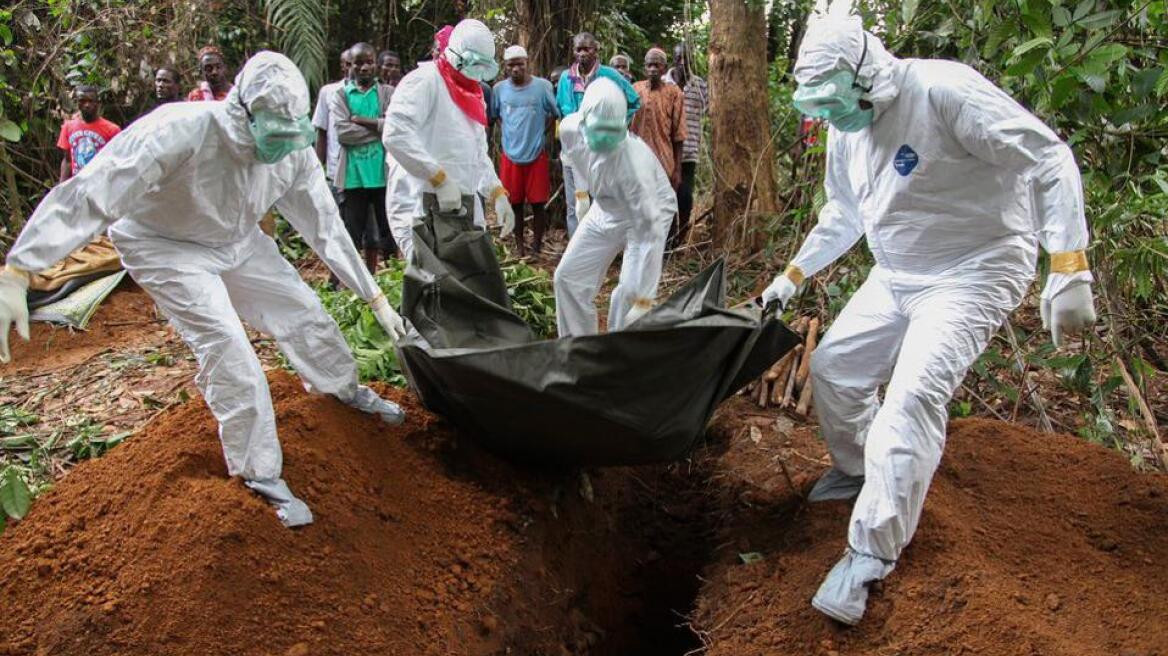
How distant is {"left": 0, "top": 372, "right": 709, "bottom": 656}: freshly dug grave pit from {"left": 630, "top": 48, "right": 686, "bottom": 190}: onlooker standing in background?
123 inches

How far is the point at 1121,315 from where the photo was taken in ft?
13.5

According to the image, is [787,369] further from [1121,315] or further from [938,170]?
[938,170]

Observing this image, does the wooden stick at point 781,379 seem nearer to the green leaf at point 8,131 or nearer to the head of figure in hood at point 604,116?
the head of figure in hood at point 604,116

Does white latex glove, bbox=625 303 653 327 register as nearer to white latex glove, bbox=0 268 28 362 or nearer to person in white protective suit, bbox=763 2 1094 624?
person in white protective suit, bbox=763 2 1094 624

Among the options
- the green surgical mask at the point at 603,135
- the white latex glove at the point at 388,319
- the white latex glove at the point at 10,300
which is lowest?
the white latex glove at the point at 388,319

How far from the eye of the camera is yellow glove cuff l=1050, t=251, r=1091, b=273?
8.59 ft

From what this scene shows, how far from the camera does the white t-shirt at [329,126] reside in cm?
A: 610

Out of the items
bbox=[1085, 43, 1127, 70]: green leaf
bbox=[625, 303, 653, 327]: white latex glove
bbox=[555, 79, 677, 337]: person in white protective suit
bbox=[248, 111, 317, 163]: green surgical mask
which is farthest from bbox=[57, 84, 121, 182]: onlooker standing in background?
bbox=[1085, 43, 1127, 70]: green leaf

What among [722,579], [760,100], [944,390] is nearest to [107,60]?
[760,100]

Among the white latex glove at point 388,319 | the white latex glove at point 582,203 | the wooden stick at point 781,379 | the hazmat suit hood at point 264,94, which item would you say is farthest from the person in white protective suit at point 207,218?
the wooden stick at point 781,379

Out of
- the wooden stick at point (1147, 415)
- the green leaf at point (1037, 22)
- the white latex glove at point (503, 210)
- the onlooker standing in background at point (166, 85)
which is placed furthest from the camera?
the onlooker standing in background at point (166, 85)

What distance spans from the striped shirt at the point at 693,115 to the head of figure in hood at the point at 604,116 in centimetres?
262

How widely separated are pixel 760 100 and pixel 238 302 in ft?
12.7

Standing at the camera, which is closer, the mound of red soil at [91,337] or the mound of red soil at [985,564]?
the mound of red soil at [985,564]
